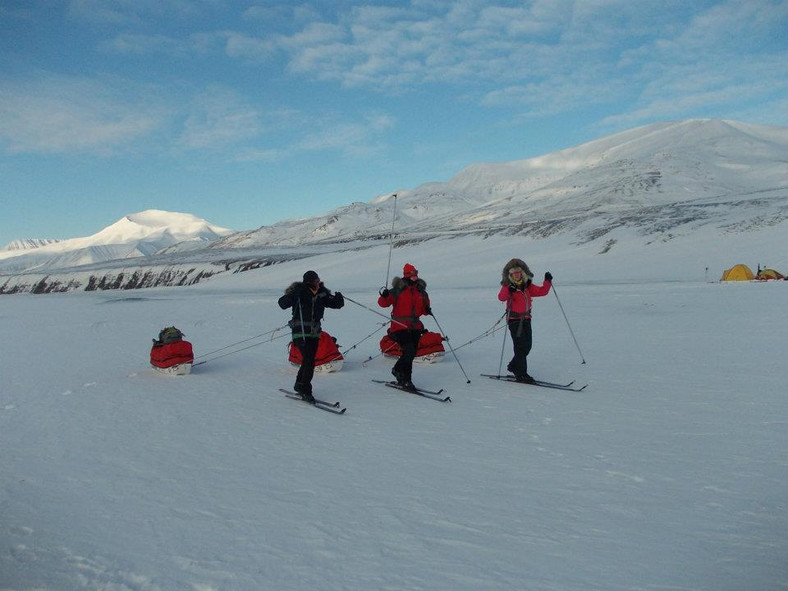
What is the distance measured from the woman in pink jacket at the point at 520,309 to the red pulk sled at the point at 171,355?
5.60 m

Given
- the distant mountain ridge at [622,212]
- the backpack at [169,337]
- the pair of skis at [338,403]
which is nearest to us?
the pair of skis at [338,403]

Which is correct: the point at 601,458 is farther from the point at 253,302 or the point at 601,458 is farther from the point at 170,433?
the point at 253,302

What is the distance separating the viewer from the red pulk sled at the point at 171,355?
10.2 metres

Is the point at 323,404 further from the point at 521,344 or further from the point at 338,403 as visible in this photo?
the point at 521,344

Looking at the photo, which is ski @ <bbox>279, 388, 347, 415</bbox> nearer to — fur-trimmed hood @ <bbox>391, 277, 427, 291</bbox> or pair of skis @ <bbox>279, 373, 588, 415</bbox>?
pair of skis @ <bbox>279, 373, 588, 415</bbox>

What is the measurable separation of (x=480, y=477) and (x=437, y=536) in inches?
49.9

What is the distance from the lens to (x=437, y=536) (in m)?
4.14

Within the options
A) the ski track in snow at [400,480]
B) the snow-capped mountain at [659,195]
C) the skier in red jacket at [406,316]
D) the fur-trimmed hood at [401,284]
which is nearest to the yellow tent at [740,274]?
the ski track in snow at [400,480]

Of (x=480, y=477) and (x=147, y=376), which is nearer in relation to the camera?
(x=480, y=477)

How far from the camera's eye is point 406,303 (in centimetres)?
930

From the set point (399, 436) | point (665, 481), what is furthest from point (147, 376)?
point (665, 481)

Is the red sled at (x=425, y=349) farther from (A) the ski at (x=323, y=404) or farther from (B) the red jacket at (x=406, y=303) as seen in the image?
(A) the ski at (x=323, y=404)

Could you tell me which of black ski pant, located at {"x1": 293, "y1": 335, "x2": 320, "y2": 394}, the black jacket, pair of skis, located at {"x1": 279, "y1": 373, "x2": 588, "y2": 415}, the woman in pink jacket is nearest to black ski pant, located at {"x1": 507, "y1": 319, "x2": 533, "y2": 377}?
the woman in pink jacket

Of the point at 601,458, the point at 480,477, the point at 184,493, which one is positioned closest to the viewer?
the point at 184,493
